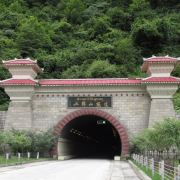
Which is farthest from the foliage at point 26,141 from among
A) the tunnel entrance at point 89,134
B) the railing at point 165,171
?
the railing at point 165,171

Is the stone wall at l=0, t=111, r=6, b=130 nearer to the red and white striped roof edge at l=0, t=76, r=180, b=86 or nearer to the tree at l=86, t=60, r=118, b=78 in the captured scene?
the red and white striped roof edge at l=0, t=76, r=180, b=86

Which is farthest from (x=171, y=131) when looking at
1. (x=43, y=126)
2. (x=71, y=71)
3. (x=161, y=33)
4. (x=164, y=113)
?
(x=161, y=33)

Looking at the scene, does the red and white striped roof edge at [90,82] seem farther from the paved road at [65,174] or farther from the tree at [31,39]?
the tree at [31,39]

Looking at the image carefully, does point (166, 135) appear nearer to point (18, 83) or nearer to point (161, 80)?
point (161, 80)

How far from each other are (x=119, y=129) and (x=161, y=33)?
31.3 metres

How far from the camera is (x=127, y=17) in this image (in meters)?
74.9

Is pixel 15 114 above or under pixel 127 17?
under

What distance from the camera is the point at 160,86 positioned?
122ft

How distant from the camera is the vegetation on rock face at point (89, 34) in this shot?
6200cm

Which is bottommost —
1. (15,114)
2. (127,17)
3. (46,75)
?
(15,114)

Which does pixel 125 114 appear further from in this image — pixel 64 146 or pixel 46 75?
pixel 46 75

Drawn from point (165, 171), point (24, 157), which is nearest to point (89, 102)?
point (24, 157)

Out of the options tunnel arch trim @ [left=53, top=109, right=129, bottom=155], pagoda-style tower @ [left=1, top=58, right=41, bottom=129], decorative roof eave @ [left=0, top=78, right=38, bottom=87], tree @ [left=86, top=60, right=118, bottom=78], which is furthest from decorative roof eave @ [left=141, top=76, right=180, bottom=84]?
tree @ [left=86, top=60, right=118, bottom=78]

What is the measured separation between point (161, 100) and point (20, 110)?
12196 millimetres
